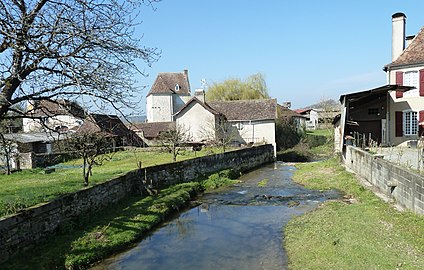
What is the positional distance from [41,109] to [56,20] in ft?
5.96

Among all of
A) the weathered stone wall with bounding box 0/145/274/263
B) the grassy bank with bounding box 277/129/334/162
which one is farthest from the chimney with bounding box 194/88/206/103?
the weathered stone wall with bounding box 0/145/274/263

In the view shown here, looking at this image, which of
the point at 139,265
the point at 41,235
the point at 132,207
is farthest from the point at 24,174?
the point at 139,265

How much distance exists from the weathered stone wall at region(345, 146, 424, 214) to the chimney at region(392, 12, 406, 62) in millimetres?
11204

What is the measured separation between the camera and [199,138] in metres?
39.5

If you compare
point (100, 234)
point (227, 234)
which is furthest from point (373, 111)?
point (100, 234)

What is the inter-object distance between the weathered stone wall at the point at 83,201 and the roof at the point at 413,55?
1428cm

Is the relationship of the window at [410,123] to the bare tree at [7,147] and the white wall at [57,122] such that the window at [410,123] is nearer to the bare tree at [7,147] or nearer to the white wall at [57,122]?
the white wall at [57,122]

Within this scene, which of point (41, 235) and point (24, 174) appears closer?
point (41, 235)

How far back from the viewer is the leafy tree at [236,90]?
178 feet

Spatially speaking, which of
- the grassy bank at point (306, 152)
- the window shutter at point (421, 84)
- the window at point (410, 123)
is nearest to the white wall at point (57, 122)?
the window shutter at point (421, 84)

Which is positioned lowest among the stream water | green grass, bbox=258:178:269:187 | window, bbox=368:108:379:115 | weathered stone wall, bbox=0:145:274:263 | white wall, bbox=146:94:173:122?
the stream water

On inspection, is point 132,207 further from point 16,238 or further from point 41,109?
point 41,109

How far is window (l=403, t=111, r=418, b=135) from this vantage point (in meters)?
24.4

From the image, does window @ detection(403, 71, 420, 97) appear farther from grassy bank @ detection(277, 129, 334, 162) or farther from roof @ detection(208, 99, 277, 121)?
roof @ detection(208, 99, 277, 121)
